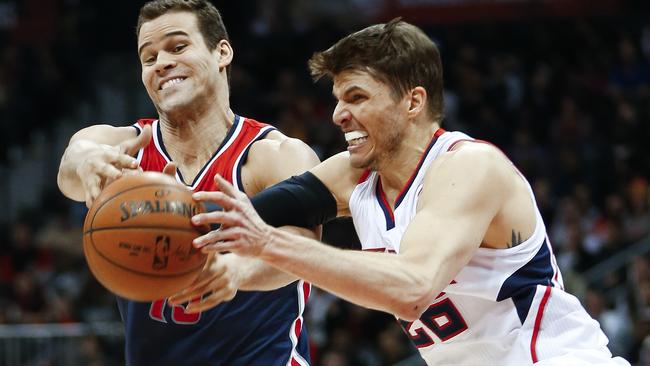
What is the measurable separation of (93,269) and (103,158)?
0.45m

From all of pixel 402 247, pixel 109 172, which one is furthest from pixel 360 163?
pixel 109 172

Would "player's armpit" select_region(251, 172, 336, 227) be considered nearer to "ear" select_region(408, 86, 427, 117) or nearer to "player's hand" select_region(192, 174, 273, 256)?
"ear" select_region(408, 86, 427, 117)

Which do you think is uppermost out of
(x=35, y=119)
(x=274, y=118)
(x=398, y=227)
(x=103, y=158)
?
(x=103, y=158)

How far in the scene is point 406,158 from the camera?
13.1 ft

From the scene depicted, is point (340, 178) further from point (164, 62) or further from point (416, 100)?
point (164, 62)

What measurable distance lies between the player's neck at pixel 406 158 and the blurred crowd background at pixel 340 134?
3968 mm

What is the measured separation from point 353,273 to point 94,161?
3.86ft

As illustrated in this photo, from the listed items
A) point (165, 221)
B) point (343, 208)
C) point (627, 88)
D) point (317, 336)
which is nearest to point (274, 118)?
point (317, 336)

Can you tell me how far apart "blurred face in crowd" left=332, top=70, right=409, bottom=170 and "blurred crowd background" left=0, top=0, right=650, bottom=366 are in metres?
3.94

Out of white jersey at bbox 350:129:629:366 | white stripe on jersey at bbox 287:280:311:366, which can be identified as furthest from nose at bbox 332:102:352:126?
white stripe on jersey at bbox 287:280:311:366

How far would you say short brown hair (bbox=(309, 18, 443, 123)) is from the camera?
3877mm

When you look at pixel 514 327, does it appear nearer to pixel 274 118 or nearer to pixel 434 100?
pixel 434 100

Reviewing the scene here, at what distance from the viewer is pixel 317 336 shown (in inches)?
405

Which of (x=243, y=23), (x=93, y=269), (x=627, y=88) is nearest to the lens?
(x=93, y=269)
